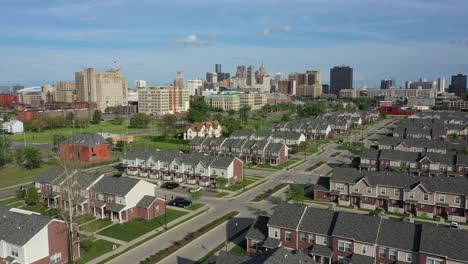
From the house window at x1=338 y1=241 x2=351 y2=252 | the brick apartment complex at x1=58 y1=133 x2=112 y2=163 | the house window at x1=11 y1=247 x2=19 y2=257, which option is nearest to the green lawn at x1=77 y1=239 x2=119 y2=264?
the house window at x1=11 y1=247 x2=19 y2=257

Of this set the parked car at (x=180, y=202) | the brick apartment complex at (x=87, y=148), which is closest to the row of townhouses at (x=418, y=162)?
the parked car at (x=180, y=202)

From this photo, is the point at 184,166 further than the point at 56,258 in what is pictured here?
Yes

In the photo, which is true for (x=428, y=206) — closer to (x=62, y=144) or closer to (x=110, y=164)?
(x=110, y=164)

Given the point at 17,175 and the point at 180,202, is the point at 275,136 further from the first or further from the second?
the point at 17,175

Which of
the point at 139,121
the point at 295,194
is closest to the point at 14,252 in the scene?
the point at 295,194

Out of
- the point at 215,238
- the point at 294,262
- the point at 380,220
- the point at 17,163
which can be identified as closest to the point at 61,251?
the point at 215,238

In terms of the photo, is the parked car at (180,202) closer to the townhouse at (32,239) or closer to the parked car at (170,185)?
the parked car at (170,185)

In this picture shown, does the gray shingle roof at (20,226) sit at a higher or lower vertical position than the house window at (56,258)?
higher
